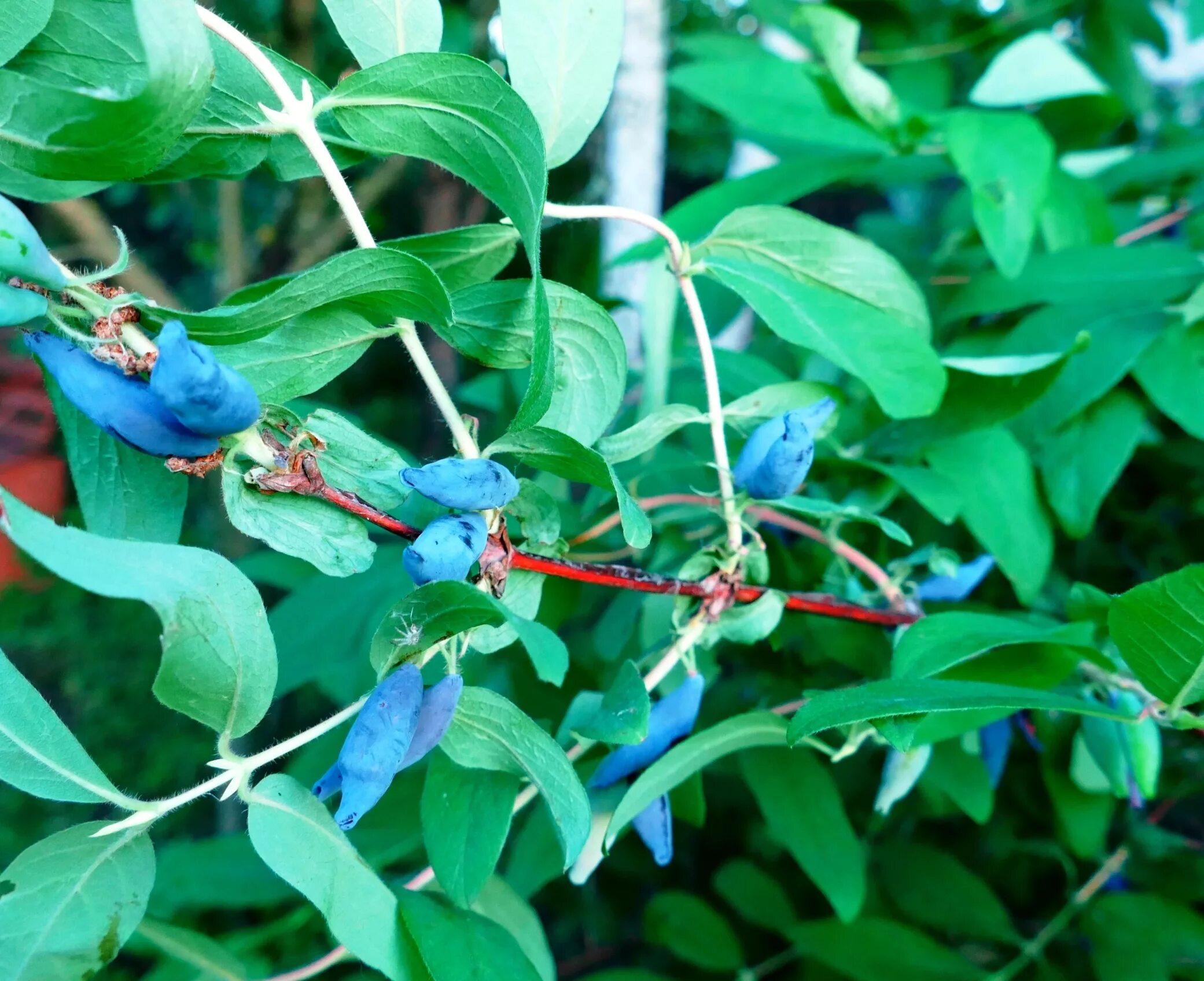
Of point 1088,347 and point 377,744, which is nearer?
point 377,744

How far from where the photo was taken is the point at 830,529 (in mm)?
514

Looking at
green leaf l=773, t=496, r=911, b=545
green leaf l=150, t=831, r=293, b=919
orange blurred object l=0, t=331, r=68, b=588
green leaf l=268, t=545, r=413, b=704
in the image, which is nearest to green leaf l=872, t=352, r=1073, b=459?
green leaf l=773, t=496, r=911, b=545

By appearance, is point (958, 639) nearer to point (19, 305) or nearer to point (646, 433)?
point (646, 433)

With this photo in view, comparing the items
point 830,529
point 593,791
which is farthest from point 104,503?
point 830,529

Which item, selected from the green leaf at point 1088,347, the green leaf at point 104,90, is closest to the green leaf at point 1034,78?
the green leaf at point 1088,347

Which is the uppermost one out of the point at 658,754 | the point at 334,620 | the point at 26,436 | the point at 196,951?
the point at 658,754

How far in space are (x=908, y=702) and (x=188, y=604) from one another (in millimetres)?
242

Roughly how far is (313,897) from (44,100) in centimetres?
27

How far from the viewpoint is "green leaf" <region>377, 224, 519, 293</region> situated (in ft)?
1.27

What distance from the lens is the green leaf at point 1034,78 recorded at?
28.4 inches

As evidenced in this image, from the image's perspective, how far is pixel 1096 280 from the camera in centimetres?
63

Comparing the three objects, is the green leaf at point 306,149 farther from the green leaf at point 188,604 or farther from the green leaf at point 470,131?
the green leaf at point 188,604

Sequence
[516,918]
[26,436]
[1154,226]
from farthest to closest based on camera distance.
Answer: [26,436] < [1154,226] < [516,918]

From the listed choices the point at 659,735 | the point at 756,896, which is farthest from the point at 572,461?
the point at 756,896
